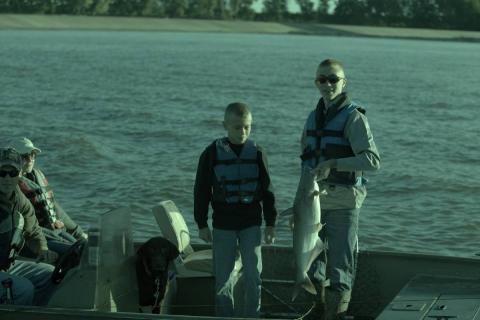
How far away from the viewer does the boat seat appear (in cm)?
744

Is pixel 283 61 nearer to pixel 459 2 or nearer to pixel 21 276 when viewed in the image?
pixel 21 276

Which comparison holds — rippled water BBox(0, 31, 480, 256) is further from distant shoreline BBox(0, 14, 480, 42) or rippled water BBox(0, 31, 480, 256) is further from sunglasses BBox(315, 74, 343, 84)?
distant shoreline BBox(0, 14, 480, 42)

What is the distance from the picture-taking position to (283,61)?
186 feet

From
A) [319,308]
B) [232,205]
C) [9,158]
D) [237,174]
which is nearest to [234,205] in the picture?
[232,205]

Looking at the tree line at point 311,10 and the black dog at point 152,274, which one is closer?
the black dog at point 152,274

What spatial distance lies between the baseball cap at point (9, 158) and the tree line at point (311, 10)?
105m

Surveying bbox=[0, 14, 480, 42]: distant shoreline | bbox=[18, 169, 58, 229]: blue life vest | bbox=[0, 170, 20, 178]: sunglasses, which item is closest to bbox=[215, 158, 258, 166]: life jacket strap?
bbox=[0, 170, 20, 178]: sunglasses

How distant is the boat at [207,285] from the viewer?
20.6 feet

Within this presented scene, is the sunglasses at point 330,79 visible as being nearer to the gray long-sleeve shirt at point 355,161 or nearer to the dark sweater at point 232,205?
the gray long-sleeve shirt at point 355,161

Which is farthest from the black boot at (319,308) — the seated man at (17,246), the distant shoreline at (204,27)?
the distant shoreline at (204,27)

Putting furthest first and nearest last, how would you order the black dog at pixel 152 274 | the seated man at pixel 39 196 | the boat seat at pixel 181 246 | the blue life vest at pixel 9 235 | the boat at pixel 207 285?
1. the seated man at pixel 39 196
2. the boat seat at pixel 181 246
3. the black dog at pixel 152 274
4. the blue life vest at pixel 9 235
5. the boat at pixel 207 285

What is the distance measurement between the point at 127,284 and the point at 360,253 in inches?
67.2

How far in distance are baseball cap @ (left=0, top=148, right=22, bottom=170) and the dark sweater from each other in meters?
1.17

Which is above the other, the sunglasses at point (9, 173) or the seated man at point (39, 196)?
the sunglasses at point (9, 173)
